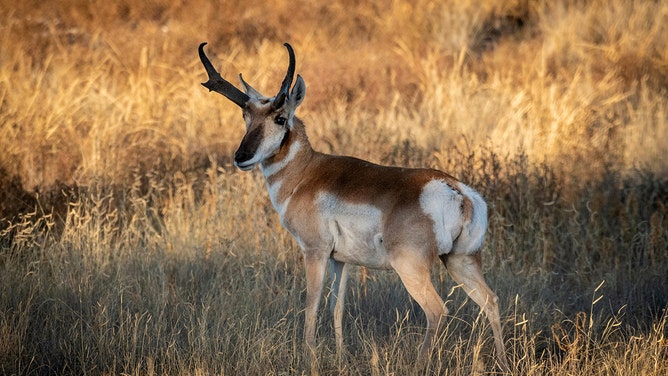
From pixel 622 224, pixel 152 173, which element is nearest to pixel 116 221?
pixel 152 173

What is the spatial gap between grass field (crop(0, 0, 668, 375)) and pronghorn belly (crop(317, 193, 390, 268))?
576 millimetres

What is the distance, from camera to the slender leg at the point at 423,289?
5.41 m

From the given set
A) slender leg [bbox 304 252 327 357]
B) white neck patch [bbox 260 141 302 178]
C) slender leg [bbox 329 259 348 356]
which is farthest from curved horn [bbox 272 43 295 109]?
slender leg [bbox 329 259 348 356]

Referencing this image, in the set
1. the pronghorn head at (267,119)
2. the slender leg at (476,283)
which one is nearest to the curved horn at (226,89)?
the pronghorn head at (267,119)

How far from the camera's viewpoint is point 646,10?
53.6 ft

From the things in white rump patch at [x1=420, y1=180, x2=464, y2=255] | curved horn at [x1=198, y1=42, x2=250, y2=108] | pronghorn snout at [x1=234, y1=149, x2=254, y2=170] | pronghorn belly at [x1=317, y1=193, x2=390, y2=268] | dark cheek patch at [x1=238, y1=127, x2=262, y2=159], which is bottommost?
pronghorn belly at [x1=317, y1=193, x2=390, y2=268]

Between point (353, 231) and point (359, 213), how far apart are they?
0.14m

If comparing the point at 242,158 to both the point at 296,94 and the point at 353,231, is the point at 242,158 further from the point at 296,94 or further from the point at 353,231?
the point at 353,231

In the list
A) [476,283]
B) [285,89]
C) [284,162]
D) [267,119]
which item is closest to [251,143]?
[267,119]

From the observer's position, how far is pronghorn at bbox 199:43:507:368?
17.9ft

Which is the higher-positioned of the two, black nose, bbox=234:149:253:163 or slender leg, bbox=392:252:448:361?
black nose, bbox=234:149:253:163

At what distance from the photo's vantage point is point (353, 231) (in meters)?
5.73

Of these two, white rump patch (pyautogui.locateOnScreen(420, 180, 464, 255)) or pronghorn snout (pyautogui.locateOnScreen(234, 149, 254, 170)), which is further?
pronghorn snout (pyautogui.locateOnScreen(234, 149, 254, 170))

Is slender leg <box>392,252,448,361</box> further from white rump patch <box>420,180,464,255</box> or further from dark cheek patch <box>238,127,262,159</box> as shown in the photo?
dark cheek patch <box>238,127,262,159</box>
